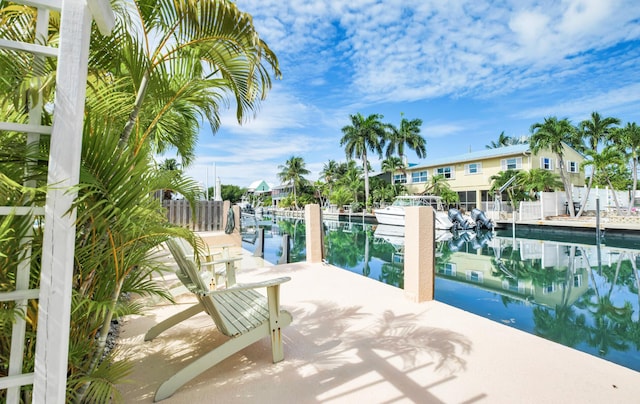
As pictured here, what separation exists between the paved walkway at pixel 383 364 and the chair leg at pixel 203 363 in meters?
0.07

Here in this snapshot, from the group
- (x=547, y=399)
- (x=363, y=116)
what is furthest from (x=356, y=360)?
(x=363, y=116)

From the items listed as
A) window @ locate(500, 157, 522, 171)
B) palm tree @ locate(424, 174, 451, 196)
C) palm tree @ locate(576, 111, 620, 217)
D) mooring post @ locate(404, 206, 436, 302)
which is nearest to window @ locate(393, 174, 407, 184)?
palm tree @ locate(424, 174, 451, 196)

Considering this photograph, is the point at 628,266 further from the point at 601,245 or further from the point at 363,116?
the point at 363,116

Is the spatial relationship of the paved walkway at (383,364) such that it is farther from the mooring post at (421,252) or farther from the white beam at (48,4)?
the white beam at (48,4)

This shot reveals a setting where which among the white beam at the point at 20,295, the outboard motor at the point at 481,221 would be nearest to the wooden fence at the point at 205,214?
the white beam at the point at 20,295

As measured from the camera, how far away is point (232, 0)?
203 cm

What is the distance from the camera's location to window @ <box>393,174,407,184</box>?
32922 mm

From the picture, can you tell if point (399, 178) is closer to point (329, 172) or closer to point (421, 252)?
point (329, 172)

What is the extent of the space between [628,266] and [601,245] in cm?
494

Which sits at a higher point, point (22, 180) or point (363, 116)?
point (363, 116)

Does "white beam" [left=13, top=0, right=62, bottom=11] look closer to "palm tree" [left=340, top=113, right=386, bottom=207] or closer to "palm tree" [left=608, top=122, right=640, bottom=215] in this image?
"palm tree" [left=608, top=122, right=640, bottom=215]

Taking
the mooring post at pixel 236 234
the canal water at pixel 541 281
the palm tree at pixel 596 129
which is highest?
the palm tree at pixel 596 129

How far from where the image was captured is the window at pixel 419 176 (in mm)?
30750

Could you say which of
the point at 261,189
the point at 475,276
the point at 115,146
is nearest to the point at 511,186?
the point at 475,276
